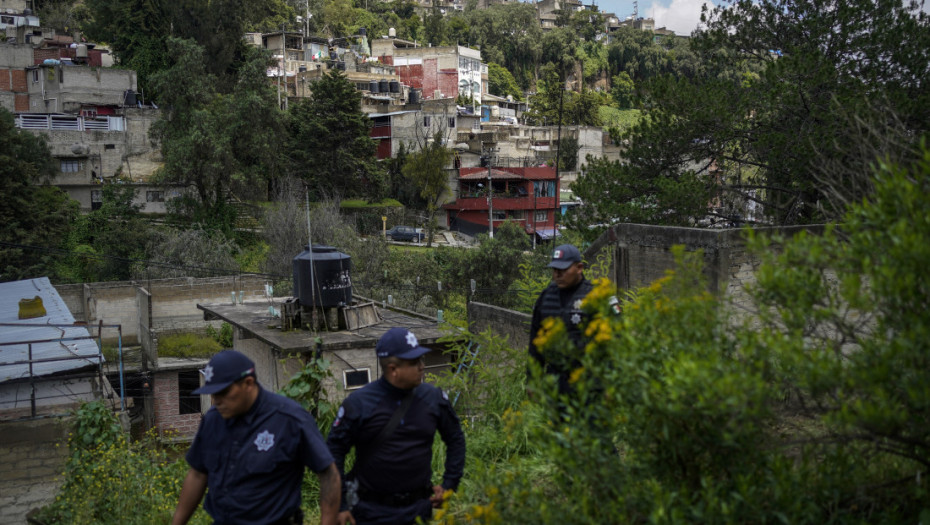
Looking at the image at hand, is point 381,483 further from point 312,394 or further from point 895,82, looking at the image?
point 895,82

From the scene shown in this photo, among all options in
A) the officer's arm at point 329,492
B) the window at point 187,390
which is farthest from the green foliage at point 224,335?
the officer's arm at point 329,492

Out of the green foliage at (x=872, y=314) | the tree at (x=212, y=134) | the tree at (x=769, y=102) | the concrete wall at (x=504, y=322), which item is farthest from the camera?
the tree at (x=212, y=134)

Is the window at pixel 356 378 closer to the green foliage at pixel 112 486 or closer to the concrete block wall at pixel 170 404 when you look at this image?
the green foliage at pixel 112 486

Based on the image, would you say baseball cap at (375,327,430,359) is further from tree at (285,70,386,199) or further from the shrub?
tree at (285,70,386,199)

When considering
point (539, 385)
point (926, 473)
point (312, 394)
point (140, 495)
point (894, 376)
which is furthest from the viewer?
point (140, 495)

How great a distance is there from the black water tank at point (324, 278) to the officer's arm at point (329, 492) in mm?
9514

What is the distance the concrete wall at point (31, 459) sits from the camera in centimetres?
1227

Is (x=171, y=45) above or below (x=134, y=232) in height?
above

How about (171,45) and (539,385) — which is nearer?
(539,385)

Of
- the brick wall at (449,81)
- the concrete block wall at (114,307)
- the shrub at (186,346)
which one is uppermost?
the brick wall at (449,81)

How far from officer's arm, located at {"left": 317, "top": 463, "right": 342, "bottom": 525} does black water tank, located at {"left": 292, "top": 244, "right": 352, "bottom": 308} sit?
31.2 feet

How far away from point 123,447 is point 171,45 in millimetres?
36165

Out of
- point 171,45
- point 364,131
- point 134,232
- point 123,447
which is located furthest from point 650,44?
point 123,447

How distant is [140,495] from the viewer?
7266 millimetres
